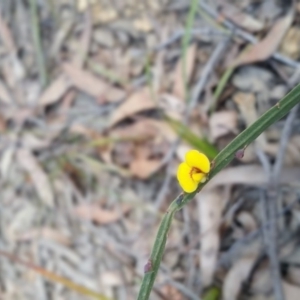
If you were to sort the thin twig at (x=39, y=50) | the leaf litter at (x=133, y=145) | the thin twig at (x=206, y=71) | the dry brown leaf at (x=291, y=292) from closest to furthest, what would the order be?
the dry brown leaf at (x=291, y=292)
the leaf litter at (x=133, y=145)
the thin twig at (x=206, y=71)
the thin twig at (x=39, y=50)

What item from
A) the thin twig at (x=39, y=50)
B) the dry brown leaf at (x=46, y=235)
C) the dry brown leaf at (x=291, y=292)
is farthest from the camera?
the thin twig at (x=39, y=50)

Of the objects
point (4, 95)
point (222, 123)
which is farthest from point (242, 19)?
point (4, 95)

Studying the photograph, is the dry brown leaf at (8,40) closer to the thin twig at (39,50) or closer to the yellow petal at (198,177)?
the thin twig at (39,50)

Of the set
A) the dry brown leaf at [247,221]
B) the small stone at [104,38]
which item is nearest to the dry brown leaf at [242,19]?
the small stone at [104,38]

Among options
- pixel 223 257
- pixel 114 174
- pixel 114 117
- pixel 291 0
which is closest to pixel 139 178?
pixel 114 174

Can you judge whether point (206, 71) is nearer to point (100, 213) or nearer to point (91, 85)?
point (91, 85)

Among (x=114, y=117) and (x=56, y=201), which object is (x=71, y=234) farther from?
(x=114, y=117)
